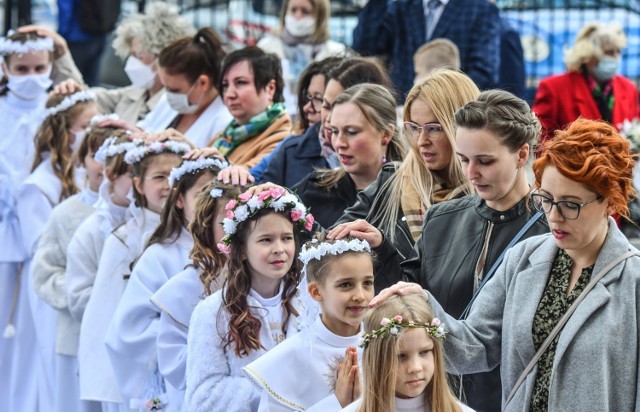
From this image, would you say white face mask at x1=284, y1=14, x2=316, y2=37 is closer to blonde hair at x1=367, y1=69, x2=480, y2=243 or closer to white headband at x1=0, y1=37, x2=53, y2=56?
white headband at x1=0, y1=37, x2=53, y2=56

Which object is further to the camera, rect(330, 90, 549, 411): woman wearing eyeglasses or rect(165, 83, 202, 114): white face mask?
rect(165, 83, 202, 114): white face mask

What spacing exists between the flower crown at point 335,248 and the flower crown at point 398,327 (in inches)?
25.8

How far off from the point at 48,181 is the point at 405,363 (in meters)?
4.90

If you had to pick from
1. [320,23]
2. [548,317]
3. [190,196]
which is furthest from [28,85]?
[548,317]

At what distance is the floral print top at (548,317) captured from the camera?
4.36m

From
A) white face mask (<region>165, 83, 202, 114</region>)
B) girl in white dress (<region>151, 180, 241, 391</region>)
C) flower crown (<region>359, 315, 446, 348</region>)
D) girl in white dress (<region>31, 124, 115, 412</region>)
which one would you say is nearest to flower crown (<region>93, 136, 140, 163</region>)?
girl in white dress (<region>31, 124, 115, 412</region>)

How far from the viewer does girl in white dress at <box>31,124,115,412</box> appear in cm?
775

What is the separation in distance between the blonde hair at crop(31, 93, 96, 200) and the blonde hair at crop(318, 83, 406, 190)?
289 centimetres

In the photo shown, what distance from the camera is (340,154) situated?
6.09 m

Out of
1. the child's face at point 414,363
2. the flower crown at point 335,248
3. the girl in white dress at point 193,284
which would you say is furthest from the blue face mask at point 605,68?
the child's face at point 414,363

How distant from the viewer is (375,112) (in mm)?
6102

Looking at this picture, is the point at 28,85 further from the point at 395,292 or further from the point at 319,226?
the point at 395,292

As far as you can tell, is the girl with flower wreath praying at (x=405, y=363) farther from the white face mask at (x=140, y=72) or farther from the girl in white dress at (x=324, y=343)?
the white face mask at (x=140, y=72)

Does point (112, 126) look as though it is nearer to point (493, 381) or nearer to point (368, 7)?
point (368, 7)
